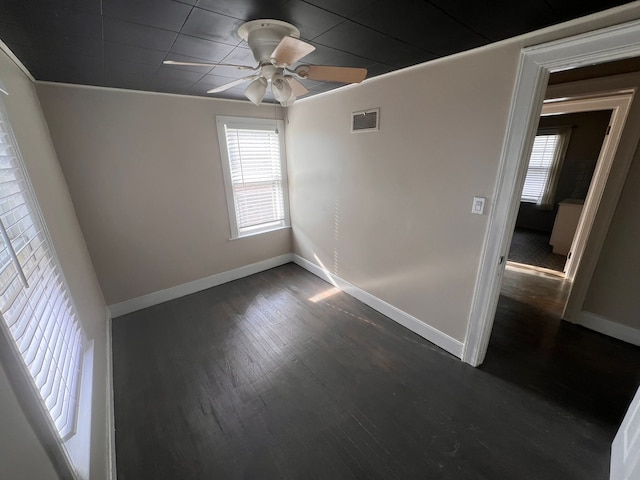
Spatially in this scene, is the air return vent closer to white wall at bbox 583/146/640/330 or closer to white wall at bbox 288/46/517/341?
white wall at bbox 288/46/517/341

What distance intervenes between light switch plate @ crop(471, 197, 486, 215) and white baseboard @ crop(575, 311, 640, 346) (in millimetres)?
1734

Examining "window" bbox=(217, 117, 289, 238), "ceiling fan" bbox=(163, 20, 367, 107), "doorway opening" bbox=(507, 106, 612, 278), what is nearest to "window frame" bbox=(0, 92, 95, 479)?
"ceiling fan" bbox=(163, 20, 367, 107)

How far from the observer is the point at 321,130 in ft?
9.48

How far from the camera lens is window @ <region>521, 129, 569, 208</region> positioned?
486 centimetres

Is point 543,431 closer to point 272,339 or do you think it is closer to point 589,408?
point 589,408

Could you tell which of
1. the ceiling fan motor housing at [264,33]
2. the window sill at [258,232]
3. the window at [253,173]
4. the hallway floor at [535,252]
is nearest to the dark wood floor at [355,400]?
the window sill at [258,232]

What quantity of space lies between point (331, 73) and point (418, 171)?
3.52 feet

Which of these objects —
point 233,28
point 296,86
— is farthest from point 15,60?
point 296,86

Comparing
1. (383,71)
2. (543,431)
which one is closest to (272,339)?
(543,431)

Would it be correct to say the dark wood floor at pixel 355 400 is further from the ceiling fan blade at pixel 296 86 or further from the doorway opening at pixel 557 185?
the doorway opening at pixel 557 185

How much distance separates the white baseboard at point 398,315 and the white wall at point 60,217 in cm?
227

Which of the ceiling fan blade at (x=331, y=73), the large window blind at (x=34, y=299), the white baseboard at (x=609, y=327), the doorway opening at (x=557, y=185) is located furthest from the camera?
the doorway opening at (x=557, y=185)

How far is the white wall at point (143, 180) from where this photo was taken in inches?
89.1

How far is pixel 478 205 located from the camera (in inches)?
70.4
